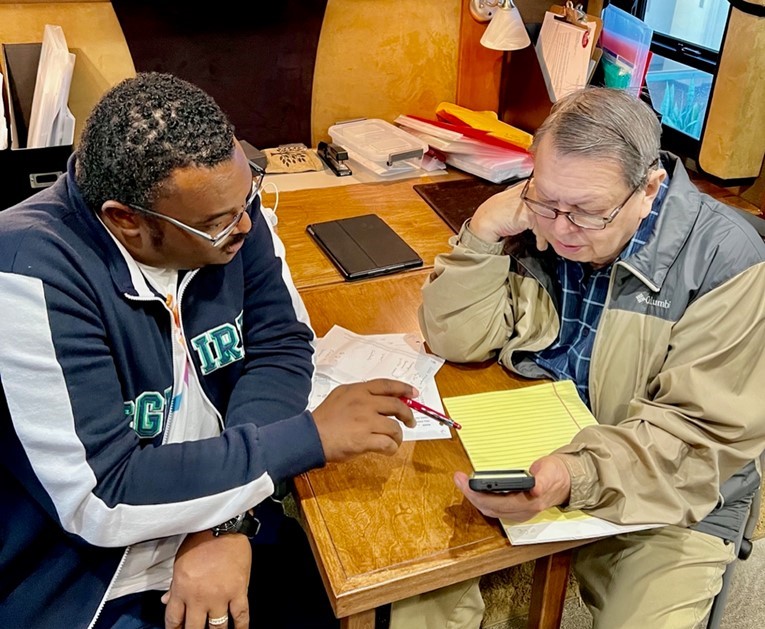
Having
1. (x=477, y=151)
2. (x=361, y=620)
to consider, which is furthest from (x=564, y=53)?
(x=361, y=620)

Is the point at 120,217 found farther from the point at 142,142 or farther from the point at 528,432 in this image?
the point at 528,432

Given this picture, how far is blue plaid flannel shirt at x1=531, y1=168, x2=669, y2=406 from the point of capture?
1304 millimetres

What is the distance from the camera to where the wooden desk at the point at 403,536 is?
1.00m

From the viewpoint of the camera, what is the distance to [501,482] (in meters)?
1.02

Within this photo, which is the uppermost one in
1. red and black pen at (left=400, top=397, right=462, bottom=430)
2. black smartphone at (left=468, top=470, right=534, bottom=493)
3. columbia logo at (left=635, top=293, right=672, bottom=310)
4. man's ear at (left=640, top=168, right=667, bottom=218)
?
man's ear at (left=640, top=168, right=667, bottom=218)

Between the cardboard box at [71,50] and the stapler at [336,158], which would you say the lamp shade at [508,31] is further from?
the cardboard box at [71,50]

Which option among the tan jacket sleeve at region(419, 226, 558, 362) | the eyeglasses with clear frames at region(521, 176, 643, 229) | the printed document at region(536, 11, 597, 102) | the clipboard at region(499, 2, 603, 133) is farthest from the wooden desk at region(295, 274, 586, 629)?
the clipboard at region(499, 2, 603, 133)

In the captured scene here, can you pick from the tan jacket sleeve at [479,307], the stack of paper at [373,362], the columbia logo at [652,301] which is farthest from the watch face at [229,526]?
the columbia logo at [652,301]

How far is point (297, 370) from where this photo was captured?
133cm

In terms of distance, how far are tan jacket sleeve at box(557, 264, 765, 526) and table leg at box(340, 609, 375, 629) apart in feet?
1.06

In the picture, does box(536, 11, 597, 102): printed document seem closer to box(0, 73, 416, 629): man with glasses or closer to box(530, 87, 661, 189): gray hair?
box(530, 87, 661, 189): gray hair

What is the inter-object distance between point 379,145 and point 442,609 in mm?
1374

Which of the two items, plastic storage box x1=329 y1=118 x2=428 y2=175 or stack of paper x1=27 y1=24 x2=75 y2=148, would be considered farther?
plastic storage box x1=329 y1=118 x2=428 y2=175

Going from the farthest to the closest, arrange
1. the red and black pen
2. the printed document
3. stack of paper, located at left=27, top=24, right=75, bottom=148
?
the printed document < stack of paper, located at left=27, top=24, right=75, bottom=148 < the red and black pen
